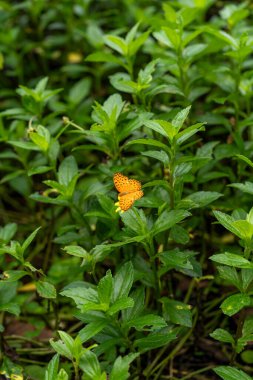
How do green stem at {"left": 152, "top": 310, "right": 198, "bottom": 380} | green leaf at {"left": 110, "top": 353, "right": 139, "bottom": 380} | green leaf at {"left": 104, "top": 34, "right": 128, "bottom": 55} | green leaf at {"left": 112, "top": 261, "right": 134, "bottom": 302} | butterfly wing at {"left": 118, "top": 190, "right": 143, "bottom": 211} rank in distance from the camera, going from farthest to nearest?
green leaf at {"left": 104, "top": 34, "right": 128, "bottom": 55}
green stem at {"left": 152, "top": 310, "right": 198, "bottom": 380}
butterfly wing at {"left": 118, "top": 190, "right": 143, "bottom": 211}
green leaf at {"left": 112, "top": 261, "right": 134, "bottom": 302}
green leaf at {"left": 110, "top": 353, "right": 139, "bottom": 380}

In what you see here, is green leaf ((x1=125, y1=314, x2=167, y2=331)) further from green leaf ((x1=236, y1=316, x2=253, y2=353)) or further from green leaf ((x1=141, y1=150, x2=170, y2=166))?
green leaf ((x1=141, y1=150, x2=170, y2=166))

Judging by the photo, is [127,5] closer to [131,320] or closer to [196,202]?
[196,202]

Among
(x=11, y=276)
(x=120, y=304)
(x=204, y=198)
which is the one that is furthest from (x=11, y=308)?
(x=204, y=198)

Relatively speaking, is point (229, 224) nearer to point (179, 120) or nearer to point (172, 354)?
point (179, 120)

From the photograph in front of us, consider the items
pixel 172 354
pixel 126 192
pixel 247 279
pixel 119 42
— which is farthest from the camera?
pixel 119 42

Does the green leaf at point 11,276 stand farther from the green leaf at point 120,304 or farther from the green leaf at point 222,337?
the green leaf at point 222,337

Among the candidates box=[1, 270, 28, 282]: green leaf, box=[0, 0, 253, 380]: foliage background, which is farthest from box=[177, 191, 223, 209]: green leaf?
box=[1, 270, 28, 282]: green leaf
